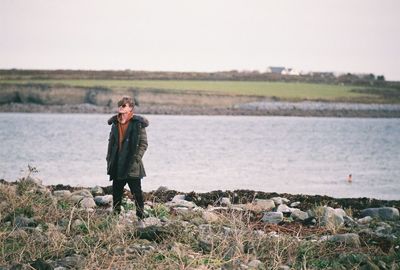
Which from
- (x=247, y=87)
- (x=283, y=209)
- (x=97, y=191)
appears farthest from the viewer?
(x=247, y=87)

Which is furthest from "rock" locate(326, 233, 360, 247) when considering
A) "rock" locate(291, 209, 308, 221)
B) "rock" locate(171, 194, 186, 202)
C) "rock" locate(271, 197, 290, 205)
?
"rock" locate(171, 194, 186, 202)

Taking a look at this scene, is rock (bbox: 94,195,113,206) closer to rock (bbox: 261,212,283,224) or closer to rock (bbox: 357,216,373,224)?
rock (bbox: 261,212,283,224)

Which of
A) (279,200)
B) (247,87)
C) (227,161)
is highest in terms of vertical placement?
(279,200)

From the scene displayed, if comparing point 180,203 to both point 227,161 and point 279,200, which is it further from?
point 227,161

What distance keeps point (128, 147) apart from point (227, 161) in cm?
1866

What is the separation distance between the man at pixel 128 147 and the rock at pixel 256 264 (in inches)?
122

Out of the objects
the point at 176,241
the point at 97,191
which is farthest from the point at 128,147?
the point at 97,191

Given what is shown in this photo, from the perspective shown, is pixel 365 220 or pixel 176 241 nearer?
pixel 176 241

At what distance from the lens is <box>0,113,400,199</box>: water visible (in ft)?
71.5

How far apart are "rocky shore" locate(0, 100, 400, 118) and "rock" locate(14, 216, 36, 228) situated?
70473mm

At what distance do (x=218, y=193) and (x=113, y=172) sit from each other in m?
4.95

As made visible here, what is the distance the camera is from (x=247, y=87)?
90562 millimetres

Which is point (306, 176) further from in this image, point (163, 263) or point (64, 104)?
point (64, 104)

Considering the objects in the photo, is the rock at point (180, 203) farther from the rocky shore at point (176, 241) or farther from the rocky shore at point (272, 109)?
the rocky shore at point (272, 109)
